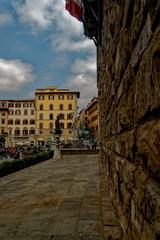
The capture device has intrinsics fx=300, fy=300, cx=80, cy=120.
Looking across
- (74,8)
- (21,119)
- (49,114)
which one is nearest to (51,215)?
(74,8)

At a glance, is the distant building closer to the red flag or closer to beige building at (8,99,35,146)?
beige building at (8,99,35,146)

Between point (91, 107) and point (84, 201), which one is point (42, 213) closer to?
point (84, 201)

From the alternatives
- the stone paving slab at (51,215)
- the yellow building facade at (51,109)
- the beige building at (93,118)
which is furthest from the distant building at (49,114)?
the stone paving slab at (51,215)

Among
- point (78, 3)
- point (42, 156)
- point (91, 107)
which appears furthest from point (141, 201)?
point (91, 107)

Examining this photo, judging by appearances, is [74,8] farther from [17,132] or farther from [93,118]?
[17,132]

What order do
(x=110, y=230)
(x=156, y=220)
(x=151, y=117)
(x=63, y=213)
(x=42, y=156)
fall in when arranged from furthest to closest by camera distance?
(x=42, y=156) → (x=63, y=213) → (x=110, y=230) → (x=151, y=117) → (x=156, y=220)

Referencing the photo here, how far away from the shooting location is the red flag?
291 inches

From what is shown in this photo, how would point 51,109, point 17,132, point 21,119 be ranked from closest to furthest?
point 51,109 < point 17,132 < point 21,119

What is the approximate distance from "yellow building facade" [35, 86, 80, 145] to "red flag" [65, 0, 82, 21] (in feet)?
250

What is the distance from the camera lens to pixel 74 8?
7.48 m

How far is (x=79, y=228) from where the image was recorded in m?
4.96

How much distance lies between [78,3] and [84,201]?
4.83 meters

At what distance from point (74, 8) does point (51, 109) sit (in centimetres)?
7843

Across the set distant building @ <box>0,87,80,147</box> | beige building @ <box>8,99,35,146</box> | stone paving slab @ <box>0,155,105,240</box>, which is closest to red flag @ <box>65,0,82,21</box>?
stone paving slab @ <box>0,155,105,240</box>
